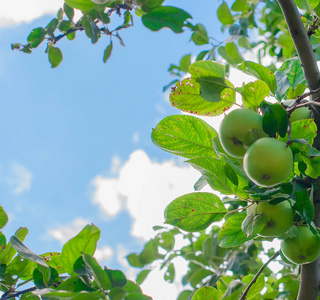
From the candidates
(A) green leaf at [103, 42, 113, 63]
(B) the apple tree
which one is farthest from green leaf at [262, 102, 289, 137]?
(A) green leaf at [103, 42, 113, 63]

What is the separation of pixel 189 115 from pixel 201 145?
0.08 m

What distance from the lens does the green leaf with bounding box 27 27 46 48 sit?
138 centimetres

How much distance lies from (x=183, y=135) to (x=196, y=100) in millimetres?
90

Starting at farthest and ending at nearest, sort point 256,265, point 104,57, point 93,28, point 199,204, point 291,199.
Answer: point 256,265
point 104,57
point 93,28
point 199,204
point 291,199

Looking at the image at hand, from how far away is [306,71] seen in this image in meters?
0.86

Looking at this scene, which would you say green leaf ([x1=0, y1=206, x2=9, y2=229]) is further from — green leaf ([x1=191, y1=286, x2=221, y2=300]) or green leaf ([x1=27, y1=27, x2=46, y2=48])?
green leaf ([x1=27, y1=27, x2=46, y2=48])

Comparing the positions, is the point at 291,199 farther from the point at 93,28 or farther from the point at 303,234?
the point at 93,28

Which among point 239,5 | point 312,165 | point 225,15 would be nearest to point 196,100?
point 312,165

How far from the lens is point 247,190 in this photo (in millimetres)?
803

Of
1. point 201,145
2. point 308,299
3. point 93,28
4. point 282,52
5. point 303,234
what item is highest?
point 282,52

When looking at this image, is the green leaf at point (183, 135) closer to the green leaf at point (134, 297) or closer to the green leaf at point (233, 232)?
the green leaf at point (233, 232)

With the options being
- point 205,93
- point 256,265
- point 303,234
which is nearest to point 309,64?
point 205,93

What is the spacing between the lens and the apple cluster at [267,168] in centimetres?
68

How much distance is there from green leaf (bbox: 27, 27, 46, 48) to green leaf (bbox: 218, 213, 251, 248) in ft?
3.30
